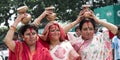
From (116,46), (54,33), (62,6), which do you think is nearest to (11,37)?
(54,33)

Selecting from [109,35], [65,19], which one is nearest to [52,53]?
[109,35]

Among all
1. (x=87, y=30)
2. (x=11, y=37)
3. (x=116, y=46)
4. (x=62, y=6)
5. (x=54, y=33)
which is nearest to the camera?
(x=11, y=37)

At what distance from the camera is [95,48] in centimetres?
528

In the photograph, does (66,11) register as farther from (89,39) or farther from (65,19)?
(89,39)

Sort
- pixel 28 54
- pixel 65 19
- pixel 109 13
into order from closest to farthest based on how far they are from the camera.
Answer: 1. pixel 28 54
2. pixel 109 13
3. pixel 65 19

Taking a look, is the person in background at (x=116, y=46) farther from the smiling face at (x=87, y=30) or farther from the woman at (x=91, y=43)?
the smiling face at (x=87, y=30)

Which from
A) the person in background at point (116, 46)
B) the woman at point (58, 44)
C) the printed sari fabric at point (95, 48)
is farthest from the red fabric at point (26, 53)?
the person in background at point (116, 46)

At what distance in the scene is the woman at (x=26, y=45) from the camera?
4.94 meters

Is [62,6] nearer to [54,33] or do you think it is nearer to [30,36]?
[54,33]

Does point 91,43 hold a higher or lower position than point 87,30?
lower

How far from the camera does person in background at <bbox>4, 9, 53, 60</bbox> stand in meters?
4.93

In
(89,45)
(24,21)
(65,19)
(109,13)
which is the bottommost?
(65,19)

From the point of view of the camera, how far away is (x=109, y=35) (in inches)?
216

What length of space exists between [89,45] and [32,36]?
77cm
